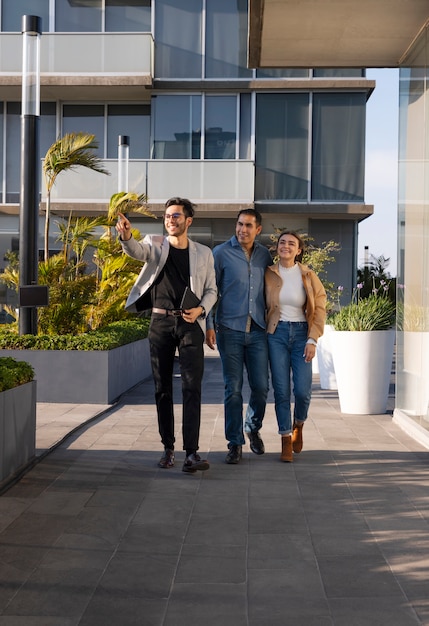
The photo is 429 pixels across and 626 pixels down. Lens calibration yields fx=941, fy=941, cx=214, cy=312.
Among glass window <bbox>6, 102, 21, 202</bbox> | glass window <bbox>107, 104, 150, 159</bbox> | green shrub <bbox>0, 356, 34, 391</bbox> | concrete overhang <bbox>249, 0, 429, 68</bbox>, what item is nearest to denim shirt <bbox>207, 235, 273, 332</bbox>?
green shrub <bbox>0, 356, 34, 391</bbox>

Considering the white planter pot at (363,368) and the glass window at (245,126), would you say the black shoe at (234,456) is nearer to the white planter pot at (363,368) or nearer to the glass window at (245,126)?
the white planter pot at (363,368)

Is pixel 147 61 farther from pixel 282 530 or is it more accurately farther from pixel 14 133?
pixel 282 530

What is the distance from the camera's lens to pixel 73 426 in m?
9.23

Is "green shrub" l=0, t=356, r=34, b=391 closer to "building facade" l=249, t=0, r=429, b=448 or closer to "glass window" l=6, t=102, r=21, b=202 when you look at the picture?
"building facade" l=249, t=0, r=429, b=448

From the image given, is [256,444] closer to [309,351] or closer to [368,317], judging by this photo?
[309,351]

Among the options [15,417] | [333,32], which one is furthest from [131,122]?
[15,417]

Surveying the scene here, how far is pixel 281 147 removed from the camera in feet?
79.6

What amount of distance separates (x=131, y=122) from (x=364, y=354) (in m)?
15.7

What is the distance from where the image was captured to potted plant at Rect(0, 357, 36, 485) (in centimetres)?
648

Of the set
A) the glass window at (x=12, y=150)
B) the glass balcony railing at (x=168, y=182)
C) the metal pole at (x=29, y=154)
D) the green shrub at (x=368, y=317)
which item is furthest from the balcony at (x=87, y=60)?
the green shrub at (x=368, y=317)

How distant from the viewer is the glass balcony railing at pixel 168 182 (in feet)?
78.4

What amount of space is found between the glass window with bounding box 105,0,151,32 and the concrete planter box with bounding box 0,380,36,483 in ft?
62.2

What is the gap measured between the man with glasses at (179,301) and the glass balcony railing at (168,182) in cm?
1684

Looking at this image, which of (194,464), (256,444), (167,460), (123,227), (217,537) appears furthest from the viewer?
(256,444)
